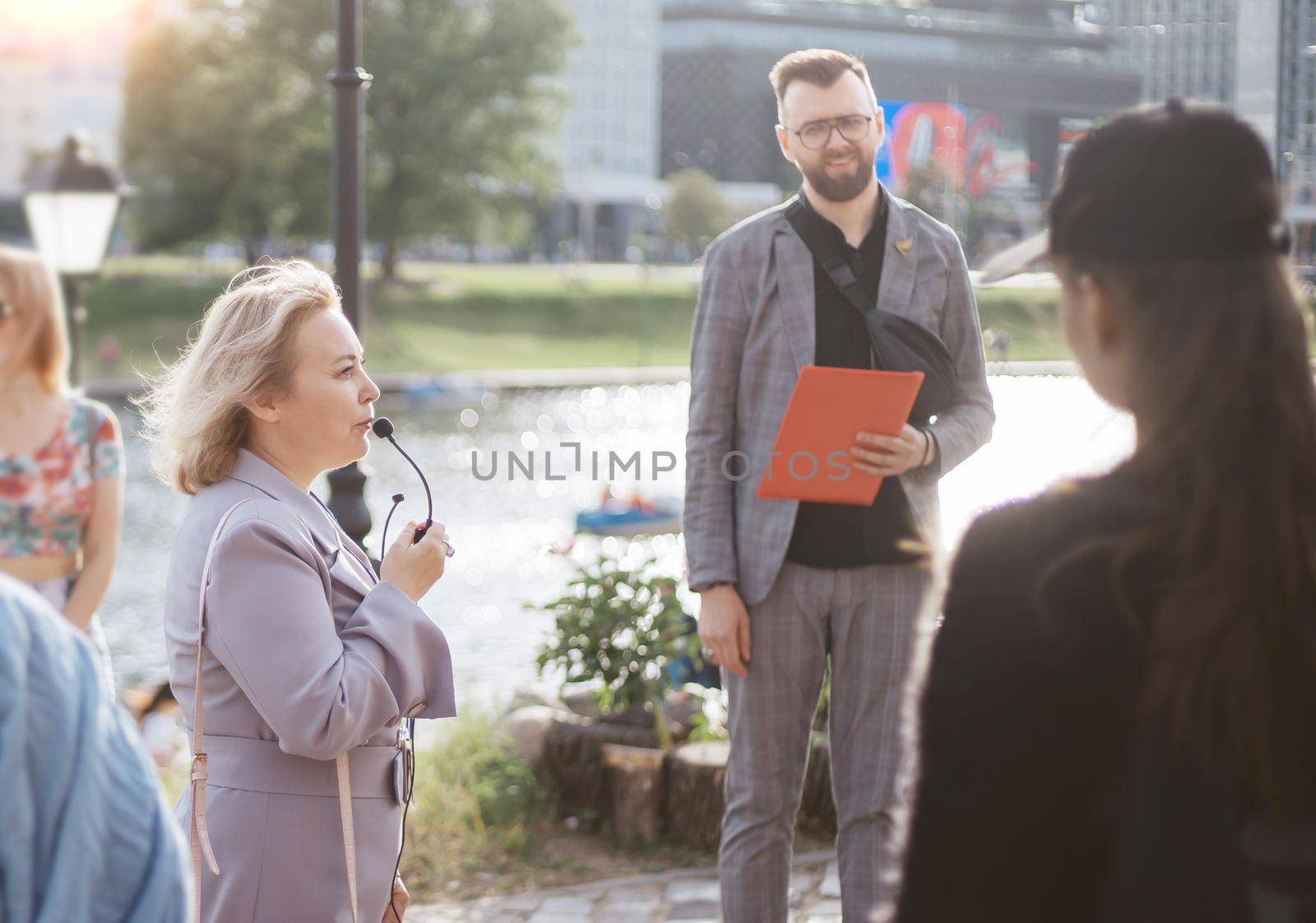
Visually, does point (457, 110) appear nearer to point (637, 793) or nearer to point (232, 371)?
point (637, 793)

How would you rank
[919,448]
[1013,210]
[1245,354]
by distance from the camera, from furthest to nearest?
[1013,210] < [919,448] < [1245,354]

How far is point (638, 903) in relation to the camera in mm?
4453

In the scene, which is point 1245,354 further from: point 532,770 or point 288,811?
point 532,770

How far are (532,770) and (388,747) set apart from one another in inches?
113

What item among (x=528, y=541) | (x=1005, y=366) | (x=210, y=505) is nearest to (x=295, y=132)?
(x=528, y=541)

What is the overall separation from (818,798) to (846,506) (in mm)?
1998

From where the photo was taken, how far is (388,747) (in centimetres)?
246

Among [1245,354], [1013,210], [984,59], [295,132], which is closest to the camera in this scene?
[1245,354]

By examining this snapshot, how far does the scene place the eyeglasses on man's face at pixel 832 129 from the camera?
3.31 metres

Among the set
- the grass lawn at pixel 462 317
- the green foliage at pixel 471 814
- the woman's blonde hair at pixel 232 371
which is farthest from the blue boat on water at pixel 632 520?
the grass lawn at pixel 462 317

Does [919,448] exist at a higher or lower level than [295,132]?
lower

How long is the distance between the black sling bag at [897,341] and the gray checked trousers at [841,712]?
39 centimetres

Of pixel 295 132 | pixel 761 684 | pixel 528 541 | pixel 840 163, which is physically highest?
pixel 295 132

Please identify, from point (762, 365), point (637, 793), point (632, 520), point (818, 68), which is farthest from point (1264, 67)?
point (632, 520)
